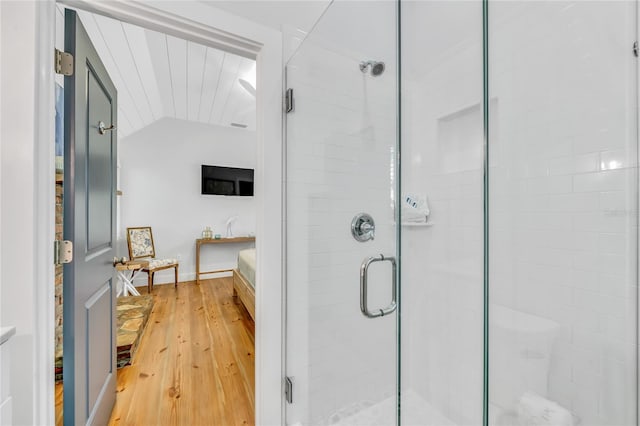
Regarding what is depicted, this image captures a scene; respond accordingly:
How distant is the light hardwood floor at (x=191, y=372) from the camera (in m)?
1.71

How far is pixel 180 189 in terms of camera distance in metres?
4.65

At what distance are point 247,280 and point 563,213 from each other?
274 centimetres

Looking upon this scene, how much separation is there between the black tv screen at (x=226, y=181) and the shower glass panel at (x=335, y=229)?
373 cm

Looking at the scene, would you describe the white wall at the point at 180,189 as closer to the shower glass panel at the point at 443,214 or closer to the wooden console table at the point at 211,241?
the wooden console table at the point at 211,241

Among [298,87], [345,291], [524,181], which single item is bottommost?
[345,291]

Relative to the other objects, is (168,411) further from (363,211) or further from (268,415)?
(363,211)

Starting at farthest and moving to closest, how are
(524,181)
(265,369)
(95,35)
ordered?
(95,35) → (265,369) → (524,181)

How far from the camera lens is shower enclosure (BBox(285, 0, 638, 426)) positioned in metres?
1.04

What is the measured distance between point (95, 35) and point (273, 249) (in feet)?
7.09

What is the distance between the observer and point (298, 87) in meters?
1.39

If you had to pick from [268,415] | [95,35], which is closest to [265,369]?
[268,415]

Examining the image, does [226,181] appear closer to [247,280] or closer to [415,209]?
[247,280]

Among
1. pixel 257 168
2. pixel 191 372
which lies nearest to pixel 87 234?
pixel 257 168

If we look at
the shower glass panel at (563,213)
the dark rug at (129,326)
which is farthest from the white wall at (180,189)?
the shower glass panel at (563,213)
